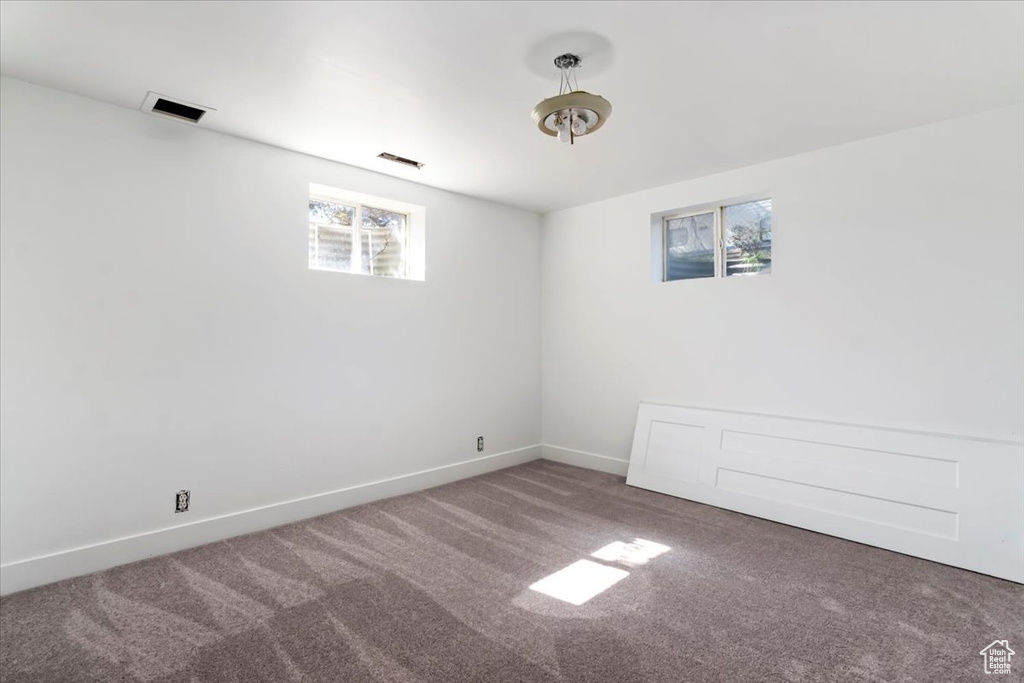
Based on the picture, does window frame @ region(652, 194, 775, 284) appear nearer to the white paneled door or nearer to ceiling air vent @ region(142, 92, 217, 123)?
the white paneled door

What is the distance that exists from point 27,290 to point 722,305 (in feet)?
14.7

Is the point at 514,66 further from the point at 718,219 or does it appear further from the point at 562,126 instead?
the point at 718,219

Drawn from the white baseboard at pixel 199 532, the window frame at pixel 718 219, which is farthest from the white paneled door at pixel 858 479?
the white baseboard at pixel 199 532

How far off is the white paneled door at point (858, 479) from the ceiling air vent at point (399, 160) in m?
2.93

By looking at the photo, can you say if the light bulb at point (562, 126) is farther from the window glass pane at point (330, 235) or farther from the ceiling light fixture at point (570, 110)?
the window glass pane at point (330, 235)

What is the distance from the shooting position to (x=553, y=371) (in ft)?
16.9

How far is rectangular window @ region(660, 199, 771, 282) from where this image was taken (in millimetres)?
3859

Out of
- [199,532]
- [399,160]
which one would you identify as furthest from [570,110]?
[199,532]

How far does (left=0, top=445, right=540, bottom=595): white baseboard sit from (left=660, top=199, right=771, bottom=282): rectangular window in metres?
2.77

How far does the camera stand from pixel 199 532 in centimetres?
296

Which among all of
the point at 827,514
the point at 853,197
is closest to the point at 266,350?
the point at 827,514

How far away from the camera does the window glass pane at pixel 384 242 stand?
401cm

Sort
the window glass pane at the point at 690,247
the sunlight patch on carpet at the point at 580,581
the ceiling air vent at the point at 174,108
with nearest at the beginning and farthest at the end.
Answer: the sunlight patch on carpet at the point at 580,581
the ceiling air vent at the point at 174,108
the window glass pane at the point at 690,247

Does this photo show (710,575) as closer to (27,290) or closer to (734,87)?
(734,87)
